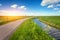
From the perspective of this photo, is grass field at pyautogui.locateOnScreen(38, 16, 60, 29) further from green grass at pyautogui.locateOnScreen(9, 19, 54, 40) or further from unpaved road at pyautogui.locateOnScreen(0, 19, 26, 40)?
unpaved road at pyautogui.locateOnScreen(0, 19, 26, 40)

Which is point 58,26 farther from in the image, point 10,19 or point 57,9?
point 10,19

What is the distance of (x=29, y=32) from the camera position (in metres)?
1.86

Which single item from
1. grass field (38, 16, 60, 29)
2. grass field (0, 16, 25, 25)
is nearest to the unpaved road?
grass field (0, 16, 25, 25)

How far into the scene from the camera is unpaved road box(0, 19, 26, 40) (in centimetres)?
176

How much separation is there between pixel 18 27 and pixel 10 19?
17 centimetres

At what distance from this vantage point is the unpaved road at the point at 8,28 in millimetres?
1763

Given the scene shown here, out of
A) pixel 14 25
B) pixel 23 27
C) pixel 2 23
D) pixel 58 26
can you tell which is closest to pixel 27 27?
pixel 23 27

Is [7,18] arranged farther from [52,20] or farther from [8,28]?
[52,20]

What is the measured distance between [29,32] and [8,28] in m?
0.31

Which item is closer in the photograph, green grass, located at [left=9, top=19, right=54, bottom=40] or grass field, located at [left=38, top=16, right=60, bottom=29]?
green grass, located at [left=9, top=19, right=54, bottom=40]

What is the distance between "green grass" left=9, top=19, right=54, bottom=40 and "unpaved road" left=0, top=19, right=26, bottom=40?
53 millimetres

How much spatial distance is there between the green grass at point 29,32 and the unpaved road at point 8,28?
0.05 m

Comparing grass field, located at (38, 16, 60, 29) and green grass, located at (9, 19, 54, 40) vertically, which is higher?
grass field, located at (38, 16, 60, 29)

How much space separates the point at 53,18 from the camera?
195 centimetres
